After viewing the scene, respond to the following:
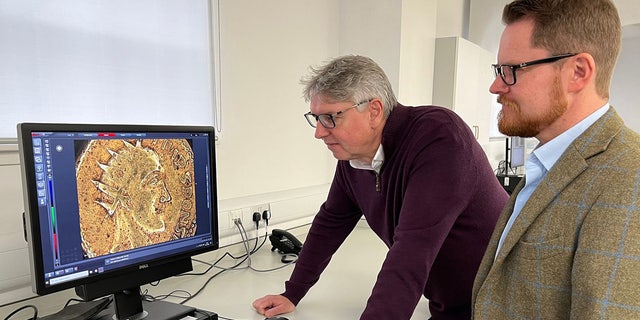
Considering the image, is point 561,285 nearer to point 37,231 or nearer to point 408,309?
point 408,309

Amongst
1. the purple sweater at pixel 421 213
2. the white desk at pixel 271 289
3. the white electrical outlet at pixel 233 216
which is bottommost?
the white desk at pixel 271 289

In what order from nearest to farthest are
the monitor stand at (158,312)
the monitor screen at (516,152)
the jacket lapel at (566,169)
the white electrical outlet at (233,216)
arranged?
1. the jacket lapel at (566,169)
2. the monitor stand at (158,312)
3. the white electrical outlet at (233,216)
4. the monitor screen at (516,152)

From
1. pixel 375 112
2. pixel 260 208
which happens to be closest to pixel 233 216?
pixel 260 208

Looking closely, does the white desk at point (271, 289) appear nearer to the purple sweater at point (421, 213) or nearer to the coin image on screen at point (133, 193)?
the purple sweater at point (421, 213)

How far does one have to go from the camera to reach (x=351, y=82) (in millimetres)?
1086

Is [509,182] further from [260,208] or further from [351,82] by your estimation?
[351,82]

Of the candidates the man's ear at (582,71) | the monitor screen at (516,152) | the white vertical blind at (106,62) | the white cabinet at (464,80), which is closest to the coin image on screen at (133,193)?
the white vertical blind at (106,62)

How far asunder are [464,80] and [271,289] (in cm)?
234

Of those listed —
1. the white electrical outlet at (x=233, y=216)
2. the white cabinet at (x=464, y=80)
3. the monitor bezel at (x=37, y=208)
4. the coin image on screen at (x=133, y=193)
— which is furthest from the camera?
the white cabinet at (x=464, y=80)

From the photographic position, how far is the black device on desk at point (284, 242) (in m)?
1.69

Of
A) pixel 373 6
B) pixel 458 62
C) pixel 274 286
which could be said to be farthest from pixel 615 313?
pixel 458 62

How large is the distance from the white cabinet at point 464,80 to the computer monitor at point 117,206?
216cm

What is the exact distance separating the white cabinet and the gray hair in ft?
5.94

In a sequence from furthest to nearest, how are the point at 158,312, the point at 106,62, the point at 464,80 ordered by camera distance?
the point at 464,80, the point at 106,62, the point at 158,312
